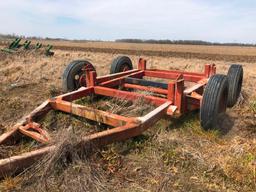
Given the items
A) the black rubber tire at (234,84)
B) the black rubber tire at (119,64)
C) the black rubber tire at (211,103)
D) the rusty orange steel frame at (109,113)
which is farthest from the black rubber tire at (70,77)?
the black rubber tire at (234,84)

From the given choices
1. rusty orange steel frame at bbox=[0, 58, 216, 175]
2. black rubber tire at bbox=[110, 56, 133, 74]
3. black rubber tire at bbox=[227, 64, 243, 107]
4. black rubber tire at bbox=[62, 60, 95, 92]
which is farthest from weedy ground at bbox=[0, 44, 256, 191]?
black rubber tire at bbox=[110, 56, 133, 74]

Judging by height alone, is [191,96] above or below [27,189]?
above

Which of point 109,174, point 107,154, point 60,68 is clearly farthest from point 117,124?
point 60,68

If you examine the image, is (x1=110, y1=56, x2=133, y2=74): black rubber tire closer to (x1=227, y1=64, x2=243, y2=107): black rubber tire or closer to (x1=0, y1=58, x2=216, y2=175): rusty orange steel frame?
(x1=0, y1=58, x2=216, y2=175): rusty orange steel frame

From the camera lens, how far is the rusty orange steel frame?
304 centimetres

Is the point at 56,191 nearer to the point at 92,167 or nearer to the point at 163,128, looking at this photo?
the point at 92,167

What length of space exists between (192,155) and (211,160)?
0.71 ft

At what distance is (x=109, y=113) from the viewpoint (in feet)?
12.2

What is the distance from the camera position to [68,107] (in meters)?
4.05

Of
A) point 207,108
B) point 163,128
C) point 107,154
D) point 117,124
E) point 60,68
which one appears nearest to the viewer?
point 107,154

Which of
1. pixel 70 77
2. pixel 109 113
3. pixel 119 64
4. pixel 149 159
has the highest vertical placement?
pixel 119 64

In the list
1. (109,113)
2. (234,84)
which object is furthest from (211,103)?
(234,84)

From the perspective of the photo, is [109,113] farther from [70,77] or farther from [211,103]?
[70,77]

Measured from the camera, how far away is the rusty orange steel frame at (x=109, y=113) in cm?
304
